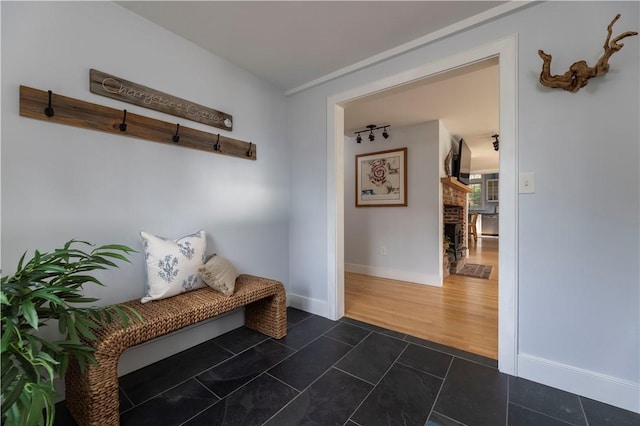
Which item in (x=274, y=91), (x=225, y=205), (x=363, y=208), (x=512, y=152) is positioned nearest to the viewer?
(x=512, y=152)

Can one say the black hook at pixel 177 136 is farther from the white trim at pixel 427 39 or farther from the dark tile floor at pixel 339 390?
the dark tile floor at pixel 339 390

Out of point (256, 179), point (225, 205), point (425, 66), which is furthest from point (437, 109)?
point (225, 205)

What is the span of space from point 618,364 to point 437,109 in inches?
108

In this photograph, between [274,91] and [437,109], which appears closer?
[274,91]

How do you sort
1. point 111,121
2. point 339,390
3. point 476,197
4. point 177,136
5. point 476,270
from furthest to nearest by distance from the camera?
point 476,197 → point 476,270 → point 177,136 → point 111,121 → point 339,390

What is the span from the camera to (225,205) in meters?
2.26

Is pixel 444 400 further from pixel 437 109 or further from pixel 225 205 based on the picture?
pixel 437 109

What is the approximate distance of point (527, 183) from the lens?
1615mm

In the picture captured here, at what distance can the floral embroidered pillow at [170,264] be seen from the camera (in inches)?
64.7

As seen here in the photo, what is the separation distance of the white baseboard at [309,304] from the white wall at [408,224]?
1.76 m

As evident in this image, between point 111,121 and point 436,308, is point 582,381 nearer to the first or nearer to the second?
point 436,308

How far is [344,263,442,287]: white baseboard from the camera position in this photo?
362 centimetres

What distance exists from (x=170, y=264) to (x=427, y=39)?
2.32 m

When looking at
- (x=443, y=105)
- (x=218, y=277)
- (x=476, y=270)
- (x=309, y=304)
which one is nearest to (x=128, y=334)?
(x=218, y=277)
